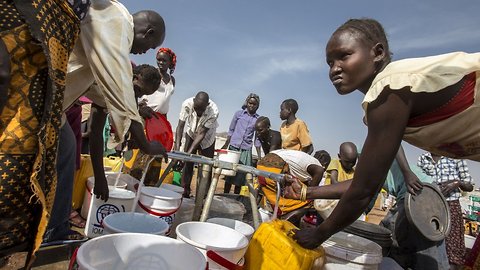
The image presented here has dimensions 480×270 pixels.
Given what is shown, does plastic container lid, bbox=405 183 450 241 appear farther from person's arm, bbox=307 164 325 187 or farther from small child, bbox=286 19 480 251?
small child, bbox=286 19 480 251

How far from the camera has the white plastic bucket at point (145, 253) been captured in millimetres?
1336

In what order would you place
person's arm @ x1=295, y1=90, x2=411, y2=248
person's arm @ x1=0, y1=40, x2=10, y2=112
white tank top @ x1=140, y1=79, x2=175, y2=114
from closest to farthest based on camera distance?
person's arm @ x1=0, y1=40, x2=10, y2=112
person's arm @ x1=295, y1=90, x2=411, y2=248
white tank top @ x1=140, y1=79, x2=175, y2=114

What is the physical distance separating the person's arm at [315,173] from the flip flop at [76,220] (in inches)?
102

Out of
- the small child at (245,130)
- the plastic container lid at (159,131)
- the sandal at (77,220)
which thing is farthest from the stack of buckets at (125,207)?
the small child at (245,130)

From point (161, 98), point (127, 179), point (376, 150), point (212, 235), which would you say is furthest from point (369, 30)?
point (161, 98)

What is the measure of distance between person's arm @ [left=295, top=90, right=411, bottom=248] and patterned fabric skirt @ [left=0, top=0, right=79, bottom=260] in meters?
1.21

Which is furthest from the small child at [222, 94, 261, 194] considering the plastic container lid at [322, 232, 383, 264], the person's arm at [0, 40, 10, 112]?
the person's arm at [0, 40, 10, 112]

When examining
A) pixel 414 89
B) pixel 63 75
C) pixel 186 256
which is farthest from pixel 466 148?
pixel 63 75

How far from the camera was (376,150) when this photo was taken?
1.28m

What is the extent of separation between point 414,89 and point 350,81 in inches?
13.8

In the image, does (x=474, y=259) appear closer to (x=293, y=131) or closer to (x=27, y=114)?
(x=27, y=114)

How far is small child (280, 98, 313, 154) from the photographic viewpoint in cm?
586

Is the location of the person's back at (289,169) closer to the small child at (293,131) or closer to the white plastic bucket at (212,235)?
the small child at (293,131)

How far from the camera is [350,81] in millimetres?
1478
